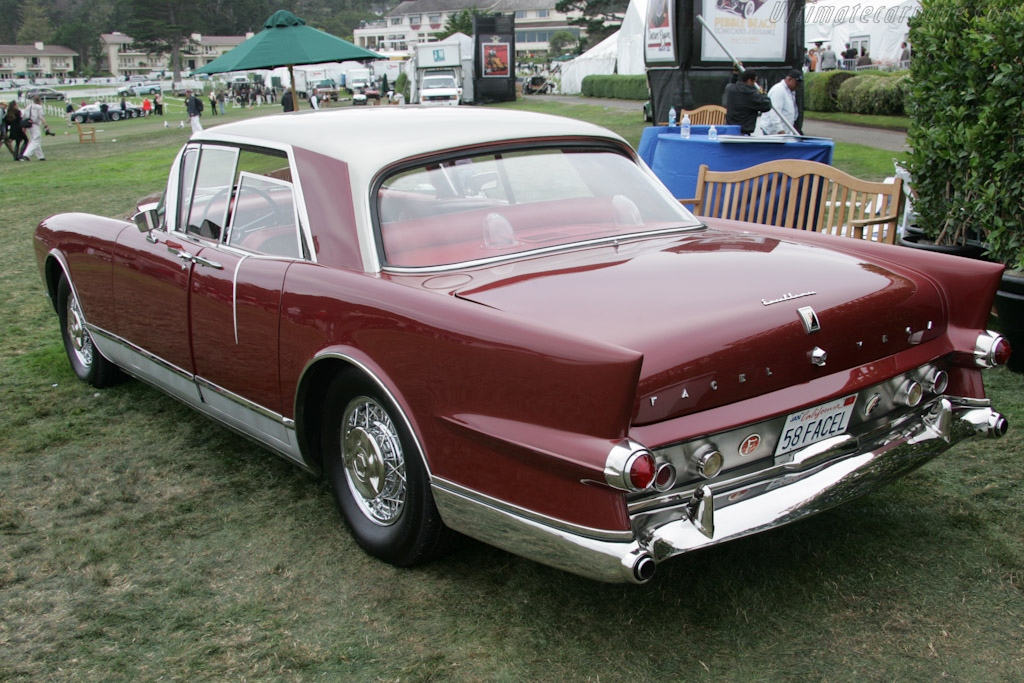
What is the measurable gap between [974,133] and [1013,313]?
114 cm

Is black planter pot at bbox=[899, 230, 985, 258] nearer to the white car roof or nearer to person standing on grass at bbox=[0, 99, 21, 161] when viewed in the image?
the white car roof

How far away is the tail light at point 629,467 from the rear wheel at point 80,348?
12.2 ft

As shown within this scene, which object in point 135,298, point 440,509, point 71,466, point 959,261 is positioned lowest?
point 71,466

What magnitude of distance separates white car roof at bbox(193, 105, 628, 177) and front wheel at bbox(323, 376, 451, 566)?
86 centimetres

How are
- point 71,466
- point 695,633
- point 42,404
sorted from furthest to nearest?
point 42,404 → point 71,466 → point 695,633

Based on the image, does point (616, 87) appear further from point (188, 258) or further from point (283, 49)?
point (188, 258)

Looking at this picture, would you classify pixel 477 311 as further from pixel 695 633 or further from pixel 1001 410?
pixel 1001 410

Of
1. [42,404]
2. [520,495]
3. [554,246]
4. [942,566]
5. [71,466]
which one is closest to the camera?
[520,495]

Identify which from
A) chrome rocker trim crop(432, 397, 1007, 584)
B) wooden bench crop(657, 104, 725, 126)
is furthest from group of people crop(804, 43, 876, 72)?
chrome rocker trim crop(432, 397, 1007, 584)

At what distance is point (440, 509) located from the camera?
9.25 feet

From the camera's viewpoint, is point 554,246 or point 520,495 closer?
point 520,495

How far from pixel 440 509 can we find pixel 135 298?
2.31 meters

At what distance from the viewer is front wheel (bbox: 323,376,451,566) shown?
296 centimetres

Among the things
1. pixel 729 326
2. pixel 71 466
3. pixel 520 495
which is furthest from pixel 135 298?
pixel 729 326
